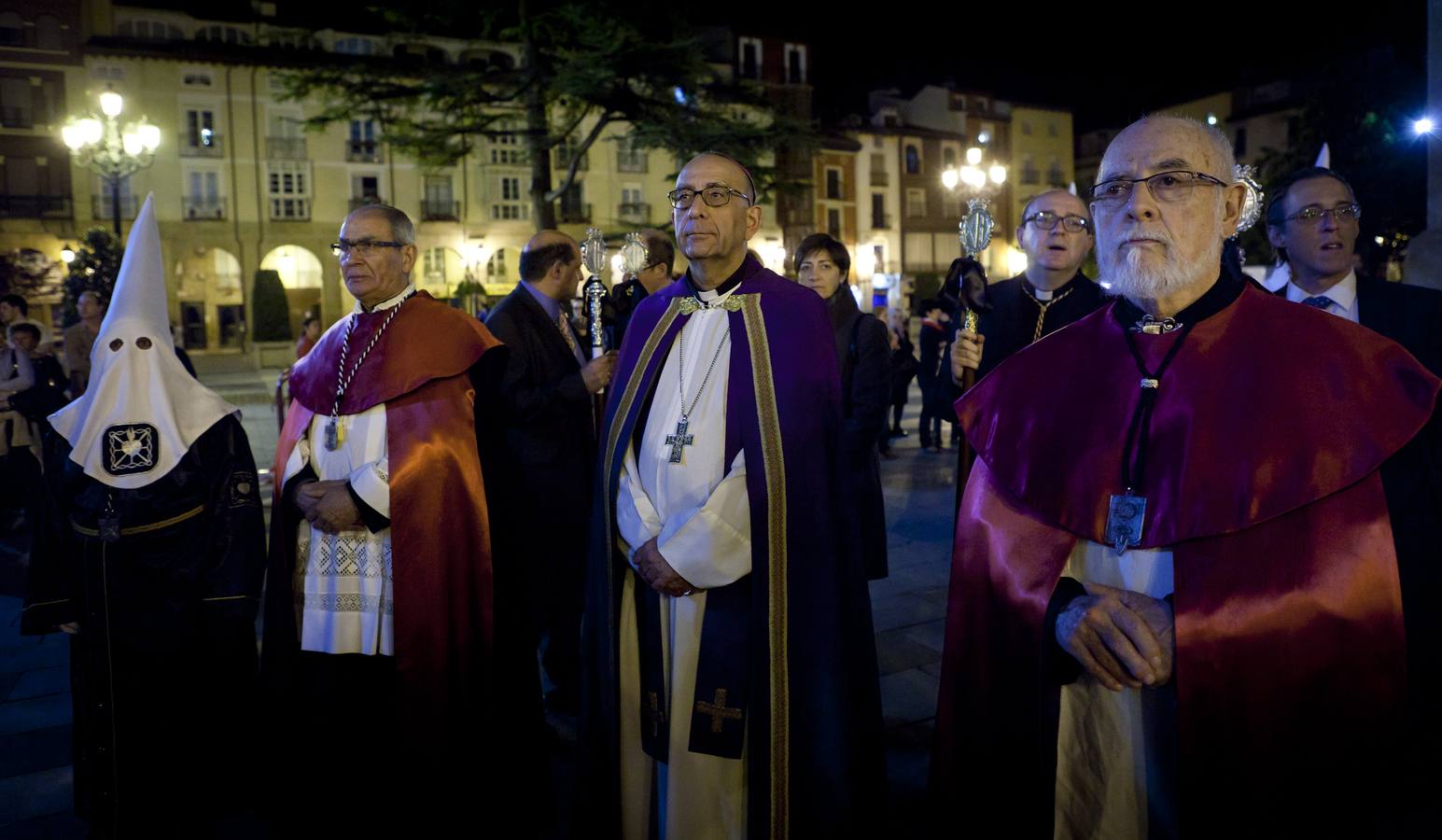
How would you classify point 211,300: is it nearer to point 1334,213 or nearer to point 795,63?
point 795,63

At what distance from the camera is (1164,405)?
2.01 m

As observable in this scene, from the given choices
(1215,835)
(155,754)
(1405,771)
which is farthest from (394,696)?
(1405,771)

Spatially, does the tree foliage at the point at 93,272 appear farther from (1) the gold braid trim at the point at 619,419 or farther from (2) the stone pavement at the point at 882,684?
(1) the gold braid trim at the point at 619,419

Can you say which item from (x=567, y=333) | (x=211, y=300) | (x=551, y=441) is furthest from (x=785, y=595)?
(x=211, y=300)

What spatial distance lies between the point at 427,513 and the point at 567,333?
1798 mm

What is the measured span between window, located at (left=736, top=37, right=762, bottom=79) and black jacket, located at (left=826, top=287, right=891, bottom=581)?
44942mm

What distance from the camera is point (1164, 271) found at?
2.10 meters

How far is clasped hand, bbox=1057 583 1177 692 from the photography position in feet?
6.18

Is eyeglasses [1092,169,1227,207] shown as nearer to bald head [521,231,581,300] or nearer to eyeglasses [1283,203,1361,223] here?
eyeglasses [1283,203,1361,223]

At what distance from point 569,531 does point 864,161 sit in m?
50.1

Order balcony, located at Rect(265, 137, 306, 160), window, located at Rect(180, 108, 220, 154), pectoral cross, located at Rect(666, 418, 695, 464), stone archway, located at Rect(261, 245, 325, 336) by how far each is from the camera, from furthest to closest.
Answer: stone archway, located at Rect(261, 245, 325, 336)
balcony, located at Rect(265, 137, 306, 160)
window, located at Rect(180, 108, 220, 154)
pectoral cross, located at Rect(666, 418, 695, 464)

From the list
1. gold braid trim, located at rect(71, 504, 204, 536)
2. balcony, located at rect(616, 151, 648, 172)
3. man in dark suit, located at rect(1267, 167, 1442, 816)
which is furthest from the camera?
balcony, located at rect(616, 151, 648, 172)

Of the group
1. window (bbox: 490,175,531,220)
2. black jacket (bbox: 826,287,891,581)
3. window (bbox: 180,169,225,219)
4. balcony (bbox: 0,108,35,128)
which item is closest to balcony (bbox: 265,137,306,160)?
window (bbox: 180,169,225,219)

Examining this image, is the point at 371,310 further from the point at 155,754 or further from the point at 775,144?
the point at 775,144
